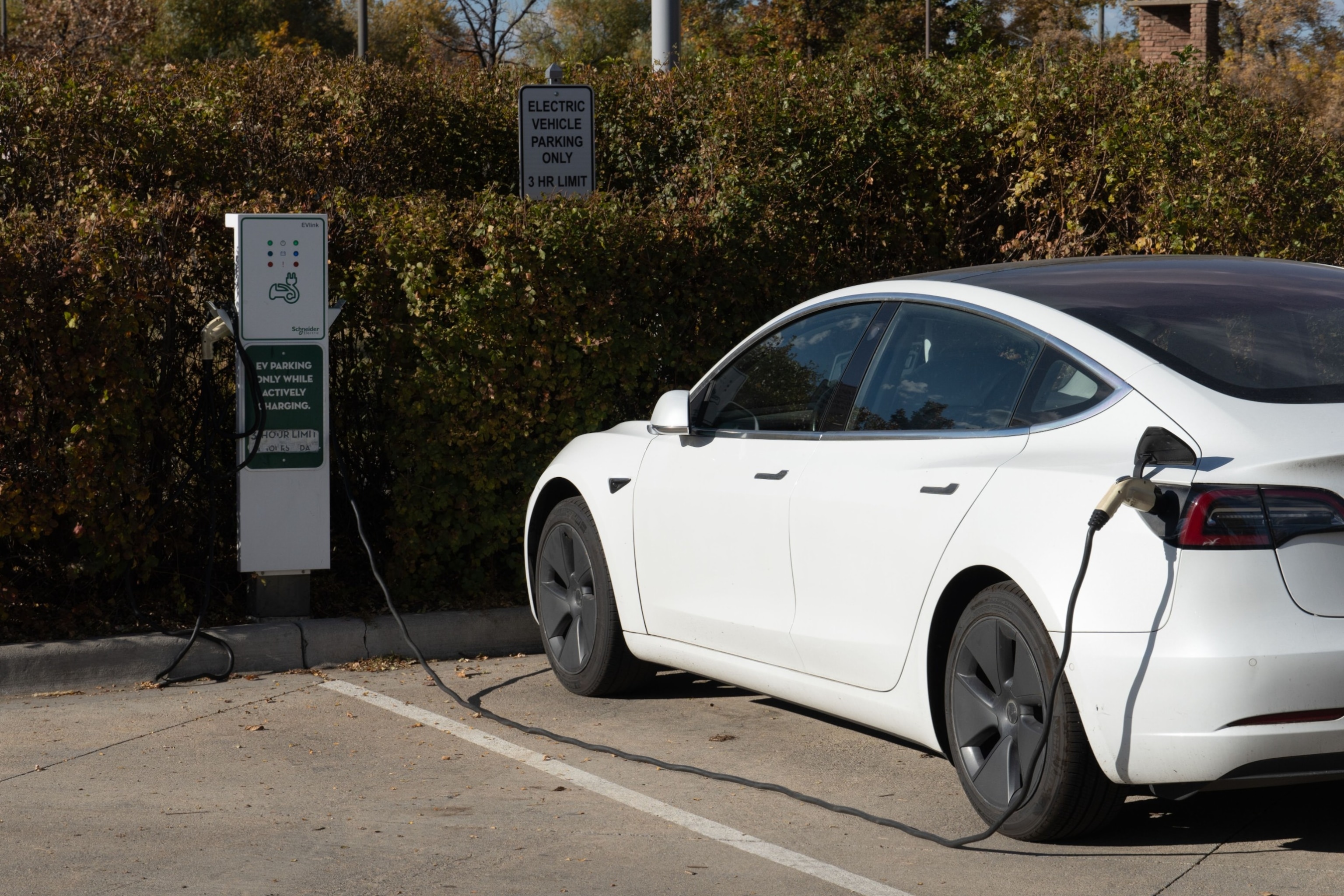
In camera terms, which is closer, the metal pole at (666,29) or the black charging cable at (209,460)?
the black charging cable at (209,460)

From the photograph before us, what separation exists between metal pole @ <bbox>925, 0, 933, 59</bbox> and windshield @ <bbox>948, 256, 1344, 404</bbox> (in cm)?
3197

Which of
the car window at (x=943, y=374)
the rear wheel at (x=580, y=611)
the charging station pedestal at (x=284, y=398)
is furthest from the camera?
the charging station pedestal at (x=284, y=398)

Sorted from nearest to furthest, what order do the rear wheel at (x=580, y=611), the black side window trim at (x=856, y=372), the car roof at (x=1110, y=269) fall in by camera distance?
the car roof at (x=1110, y=269), the black side window trim at (x=856, y=372), the rear wheel at (x=580, y=611)

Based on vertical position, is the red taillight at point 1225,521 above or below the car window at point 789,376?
below

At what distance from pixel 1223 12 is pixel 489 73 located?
50.6 m

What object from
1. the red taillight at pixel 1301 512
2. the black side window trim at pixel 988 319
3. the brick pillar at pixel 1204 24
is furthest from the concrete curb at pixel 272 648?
the brick pillar at pixel 1204 24

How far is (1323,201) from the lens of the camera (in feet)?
29.5

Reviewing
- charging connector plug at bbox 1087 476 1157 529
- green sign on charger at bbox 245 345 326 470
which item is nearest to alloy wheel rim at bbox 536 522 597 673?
green sign on charger at bbox 245 345 326 470

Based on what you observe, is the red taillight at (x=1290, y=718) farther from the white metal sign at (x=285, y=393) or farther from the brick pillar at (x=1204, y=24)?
the brick pillar at (x=1204, y=24)

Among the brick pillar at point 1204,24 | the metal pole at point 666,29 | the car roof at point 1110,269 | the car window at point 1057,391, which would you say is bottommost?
the car window at point 1057,391

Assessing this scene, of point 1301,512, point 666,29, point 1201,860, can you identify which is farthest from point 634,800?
point 666,29

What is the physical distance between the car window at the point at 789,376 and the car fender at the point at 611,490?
46cm

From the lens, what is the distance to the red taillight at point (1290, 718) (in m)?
3.77

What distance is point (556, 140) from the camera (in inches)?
331
